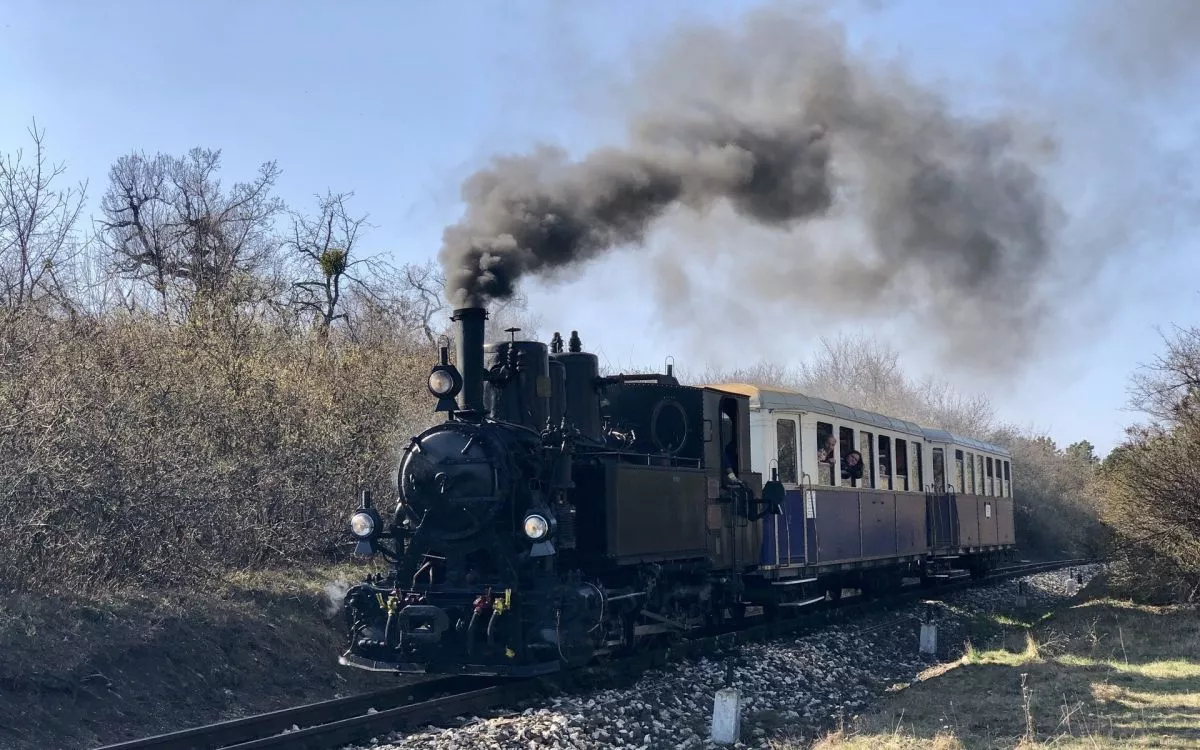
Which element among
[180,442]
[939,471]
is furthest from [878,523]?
[180,442]

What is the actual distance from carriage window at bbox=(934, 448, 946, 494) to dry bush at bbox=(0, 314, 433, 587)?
913cm

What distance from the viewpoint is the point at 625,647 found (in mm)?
9750

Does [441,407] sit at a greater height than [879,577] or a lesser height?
greater

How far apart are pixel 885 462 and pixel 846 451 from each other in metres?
1.95

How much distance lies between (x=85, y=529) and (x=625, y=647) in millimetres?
5167

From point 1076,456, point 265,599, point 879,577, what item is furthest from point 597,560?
point 1076,456

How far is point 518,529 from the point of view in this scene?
8375mm

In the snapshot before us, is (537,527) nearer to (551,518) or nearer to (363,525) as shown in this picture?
(551,518)

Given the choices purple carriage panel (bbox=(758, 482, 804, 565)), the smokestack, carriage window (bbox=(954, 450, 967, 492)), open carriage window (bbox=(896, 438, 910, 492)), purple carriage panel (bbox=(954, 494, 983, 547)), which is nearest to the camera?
the smokestack

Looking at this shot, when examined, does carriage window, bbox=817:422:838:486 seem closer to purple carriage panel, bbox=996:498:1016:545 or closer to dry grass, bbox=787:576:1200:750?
dry grass, bbox=787:576:1200:750

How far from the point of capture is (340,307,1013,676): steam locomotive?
7902 mm

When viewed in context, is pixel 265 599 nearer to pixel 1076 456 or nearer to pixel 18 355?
pixel 18 355

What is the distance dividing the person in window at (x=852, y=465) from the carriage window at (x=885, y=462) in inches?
43.6

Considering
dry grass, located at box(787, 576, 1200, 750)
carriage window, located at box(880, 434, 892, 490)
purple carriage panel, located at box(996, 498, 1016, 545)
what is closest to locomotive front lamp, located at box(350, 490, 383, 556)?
dry grass, located at box(787, 576, 1200, 750)
